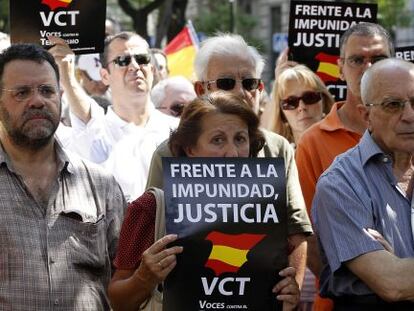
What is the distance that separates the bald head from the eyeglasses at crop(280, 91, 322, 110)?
2.58 metres

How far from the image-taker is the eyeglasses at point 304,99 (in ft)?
27.2

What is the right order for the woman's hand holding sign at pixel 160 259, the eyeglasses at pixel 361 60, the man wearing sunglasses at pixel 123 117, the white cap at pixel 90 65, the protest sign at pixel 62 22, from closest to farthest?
the woman's hand holding sign at pixel 160 259
the eyeglasses at pixel 361 60
the man wearing sunglasses at pixel 123 117
the protest sign at pixel 62 22
the white cap at pixel 90 65

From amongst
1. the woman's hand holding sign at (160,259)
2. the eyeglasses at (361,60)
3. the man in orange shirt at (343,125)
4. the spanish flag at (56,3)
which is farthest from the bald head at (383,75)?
the spanish flag at (56,3)

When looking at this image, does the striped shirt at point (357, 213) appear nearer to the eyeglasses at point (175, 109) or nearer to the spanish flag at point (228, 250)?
the spanish flag at point (228, 250)

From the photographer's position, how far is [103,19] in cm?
784

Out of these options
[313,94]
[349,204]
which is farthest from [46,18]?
[349,204]

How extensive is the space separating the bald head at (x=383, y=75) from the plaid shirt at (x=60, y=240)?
1.30 metres

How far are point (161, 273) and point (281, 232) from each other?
540mm

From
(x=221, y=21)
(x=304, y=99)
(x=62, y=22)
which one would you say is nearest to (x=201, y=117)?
(x=62, y=22)

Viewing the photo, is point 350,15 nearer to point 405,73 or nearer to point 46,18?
point 46,18

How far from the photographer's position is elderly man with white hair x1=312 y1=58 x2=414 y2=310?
5250 millimetres

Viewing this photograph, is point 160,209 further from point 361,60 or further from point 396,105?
point 361,60

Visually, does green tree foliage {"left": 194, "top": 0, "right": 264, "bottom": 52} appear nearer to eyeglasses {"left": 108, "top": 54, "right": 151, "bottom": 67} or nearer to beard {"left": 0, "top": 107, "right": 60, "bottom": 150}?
eyeglasses {"left": 108, "top": 54, "right": 151, "bottom": 67}

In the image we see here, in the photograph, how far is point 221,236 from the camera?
5.18m
